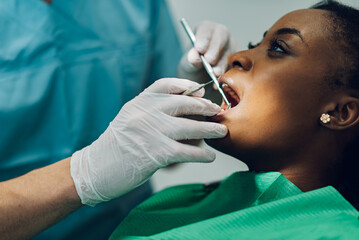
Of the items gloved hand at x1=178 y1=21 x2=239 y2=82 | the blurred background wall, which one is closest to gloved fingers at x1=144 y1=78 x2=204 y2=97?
gloved hand at x1=178 y1=21 x2=239 y2=82

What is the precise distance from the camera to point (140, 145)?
2.83ft

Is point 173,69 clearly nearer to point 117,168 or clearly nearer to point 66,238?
point 117,168

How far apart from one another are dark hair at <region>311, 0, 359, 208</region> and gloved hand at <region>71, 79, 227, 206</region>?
334 millimetres

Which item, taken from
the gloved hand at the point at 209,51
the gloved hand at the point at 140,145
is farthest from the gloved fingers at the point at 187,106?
the gloved hand at the point at 209,51

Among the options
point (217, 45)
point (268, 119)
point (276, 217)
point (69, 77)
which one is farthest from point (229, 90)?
point (69, 77)

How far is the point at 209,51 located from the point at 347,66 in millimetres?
471

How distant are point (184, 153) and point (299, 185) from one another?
0.33m

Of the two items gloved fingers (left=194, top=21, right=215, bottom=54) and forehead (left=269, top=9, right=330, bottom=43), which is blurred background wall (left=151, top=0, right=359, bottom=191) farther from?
forehead (left=269, top=9, right=330, bottom=43)

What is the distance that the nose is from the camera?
3.10 feet

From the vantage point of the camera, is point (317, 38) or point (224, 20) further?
point (224, 20)

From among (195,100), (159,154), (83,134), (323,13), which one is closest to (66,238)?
(83,134)

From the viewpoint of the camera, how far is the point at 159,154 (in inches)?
34.0

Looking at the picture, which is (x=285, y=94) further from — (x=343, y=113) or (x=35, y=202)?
(x=35, y=202)

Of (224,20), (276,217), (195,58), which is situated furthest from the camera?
(224,20)
